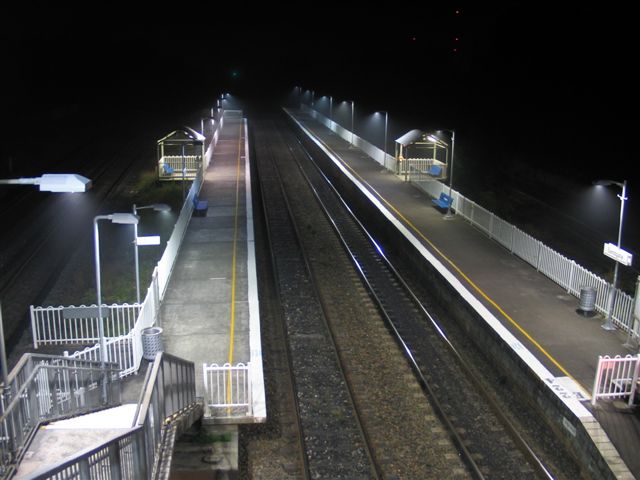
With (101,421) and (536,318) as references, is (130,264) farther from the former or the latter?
(101,421)

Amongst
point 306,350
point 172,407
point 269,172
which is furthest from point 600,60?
point 172,407

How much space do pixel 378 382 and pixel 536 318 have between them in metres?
4.14

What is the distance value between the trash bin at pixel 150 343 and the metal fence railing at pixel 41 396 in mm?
1877

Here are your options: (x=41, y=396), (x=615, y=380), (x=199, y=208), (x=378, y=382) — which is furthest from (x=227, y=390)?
(x=199, y=208)

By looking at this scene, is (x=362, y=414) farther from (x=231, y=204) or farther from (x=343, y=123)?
(x=343, y=123)

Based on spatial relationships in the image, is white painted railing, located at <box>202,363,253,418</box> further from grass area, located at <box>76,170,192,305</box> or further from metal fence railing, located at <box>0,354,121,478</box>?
grass area, located at <box>76,170,192,305</box>

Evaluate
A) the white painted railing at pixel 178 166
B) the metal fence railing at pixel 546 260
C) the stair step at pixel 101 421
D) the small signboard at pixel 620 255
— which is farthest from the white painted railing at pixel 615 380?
the white painted railing at pixel 178 166

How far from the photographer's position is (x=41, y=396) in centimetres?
751

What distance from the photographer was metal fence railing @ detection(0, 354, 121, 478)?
19.3ft

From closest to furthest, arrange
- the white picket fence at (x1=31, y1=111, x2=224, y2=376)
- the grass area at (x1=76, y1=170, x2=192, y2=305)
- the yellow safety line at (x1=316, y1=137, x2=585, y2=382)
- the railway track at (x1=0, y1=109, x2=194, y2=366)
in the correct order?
the white picket fence at (x1=31, y1=111, x2=224, y2=376) < the yellow safety line at (x1=316, y1=137, x2=585, y2=382) < the grass area at (x1=76, y1=170, x2=192, y2=305) < the railway track at (x1=0, y1=109, x2=194, y2=366)

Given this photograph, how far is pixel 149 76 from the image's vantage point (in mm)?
134750

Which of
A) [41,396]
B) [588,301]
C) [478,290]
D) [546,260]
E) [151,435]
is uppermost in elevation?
[41,396]

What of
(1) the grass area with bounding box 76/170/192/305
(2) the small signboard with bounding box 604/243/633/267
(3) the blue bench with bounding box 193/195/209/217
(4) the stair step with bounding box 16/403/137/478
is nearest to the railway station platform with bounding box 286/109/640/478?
(2) the small signboard with bounding box 604/243/633/267

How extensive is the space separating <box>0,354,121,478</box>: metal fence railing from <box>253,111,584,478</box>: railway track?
3667mm
